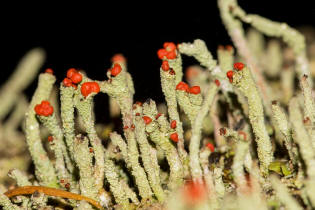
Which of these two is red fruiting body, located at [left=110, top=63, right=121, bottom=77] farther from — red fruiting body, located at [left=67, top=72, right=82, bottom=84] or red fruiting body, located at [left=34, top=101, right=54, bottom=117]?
red fruiting body, located at [left=34, top=101, right=54, bottom=117]

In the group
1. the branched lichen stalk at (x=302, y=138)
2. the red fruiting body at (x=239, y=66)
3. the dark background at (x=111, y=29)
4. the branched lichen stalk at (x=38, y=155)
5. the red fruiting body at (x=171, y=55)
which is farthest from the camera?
the dark background at (x=111, y=29)

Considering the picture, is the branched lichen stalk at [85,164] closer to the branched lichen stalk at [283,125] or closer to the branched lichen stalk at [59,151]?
the branched lichen stalk at [59,151]

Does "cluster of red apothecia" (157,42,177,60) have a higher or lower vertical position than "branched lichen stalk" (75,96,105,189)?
higher

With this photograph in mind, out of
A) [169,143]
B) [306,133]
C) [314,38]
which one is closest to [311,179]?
[306,133]

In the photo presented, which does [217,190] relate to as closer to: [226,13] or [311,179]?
[311,179]

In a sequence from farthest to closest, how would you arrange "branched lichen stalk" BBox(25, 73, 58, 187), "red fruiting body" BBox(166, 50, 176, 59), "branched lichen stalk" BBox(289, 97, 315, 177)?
"branched lichen stalk" BBox(25, 73, 58, 187)
"red fruiting body" BBox(166, 50, 176, 59)
"branched lichen stalk" BBox(289, 97, 315, 177)

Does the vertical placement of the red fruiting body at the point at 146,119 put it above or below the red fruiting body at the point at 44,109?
below

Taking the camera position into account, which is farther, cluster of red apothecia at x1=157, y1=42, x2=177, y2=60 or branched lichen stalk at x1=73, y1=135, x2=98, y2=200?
cluster of red apothecia at x1=157, y1=42, x2=177, y2=60

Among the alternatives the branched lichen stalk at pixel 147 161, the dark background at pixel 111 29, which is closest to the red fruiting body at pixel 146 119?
the branched lichen stalk at pixel 147 161

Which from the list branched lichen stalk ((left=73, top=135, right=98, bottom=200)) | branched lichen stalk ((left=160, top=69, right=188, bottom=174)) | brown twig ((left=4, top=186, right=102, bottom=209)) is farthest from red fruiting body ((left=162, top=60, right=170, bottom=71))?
brown twig ((left=4, top=186, right=102, bottom=209))
